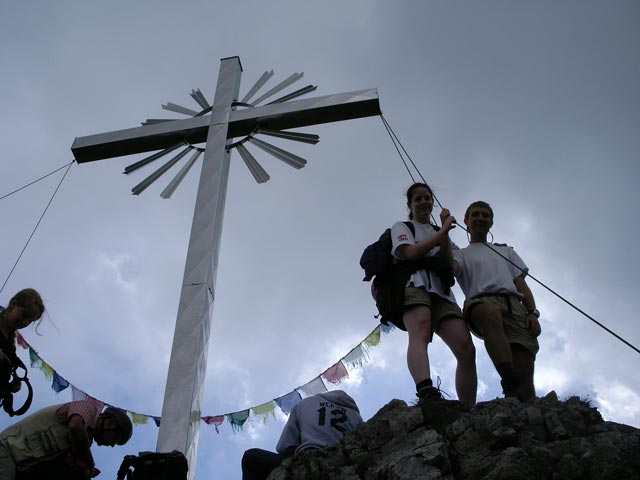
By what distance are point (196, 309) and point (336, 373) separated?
12.3ft

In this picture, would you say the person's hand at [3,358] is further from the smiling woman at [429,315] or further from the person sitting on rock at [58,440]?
the smiling woman at [429,315]

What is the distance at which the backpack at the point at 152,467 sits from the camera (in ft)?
9.04

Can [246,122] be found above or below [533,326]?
above

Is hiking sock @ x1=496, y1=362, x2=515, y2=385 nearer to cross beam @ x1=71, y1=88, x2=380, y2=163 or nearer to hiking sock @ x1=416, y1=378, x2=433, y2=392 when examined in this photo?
hiking sock @ x1=416, y1=378, x2=433, y2=392

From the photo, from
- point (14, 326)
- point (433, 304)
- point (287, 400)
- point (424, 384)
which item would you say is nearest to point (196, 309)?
point (14, 326)

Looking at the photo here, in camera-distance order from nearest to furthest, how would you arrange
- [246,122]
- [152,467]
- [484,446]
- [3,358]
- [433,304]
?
[484,446], [152,467], [3,358], [433,304], [246,122]

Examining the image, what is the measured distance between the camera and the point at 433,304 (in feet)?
12.2

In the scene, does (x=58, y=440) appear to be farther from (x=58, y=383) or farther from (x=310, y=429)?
(x=58, y=383)

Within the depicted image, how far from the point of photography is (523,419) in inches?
106

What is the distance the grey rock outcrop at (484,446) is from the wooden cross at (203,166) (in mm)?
1181

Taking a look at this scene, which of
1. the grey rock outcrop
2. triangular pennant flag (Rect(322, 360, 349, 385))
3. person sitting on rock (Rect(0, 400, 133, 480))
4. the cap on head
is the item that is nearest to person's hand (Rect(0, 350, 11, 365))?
person sitting on rock (Rect(0, 400, 133, 480))

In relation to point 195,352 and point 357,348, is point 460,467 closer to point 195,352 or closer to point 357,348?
point 195,352

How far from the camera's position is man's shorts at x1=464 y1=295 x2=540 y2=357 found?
371 centimetres

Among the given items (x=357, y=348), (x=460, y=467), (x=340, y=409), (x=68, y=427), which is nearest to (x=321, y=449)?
(x=340, y=409)
